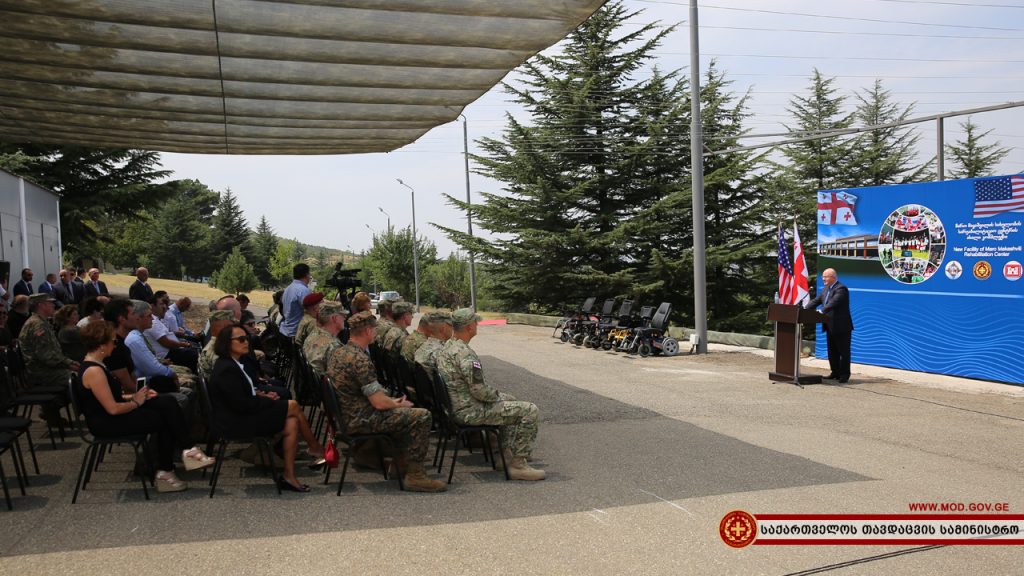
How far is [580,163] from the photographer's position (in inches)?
1219

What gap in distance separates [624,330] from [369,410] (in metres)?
11.3

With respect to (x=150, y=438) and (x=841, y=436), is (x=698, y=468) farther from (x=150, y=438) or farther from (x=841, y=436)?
(x=150, y=438)

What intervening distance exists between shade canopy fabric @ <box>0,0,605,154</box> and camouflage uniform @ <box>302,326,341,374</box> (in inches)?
111

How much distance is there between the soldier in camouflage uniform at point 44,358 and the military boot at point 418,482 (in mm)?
4015

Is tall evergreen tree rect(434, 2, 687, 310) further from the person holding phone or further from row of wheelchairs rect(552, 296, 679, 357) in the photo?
the person holding phone

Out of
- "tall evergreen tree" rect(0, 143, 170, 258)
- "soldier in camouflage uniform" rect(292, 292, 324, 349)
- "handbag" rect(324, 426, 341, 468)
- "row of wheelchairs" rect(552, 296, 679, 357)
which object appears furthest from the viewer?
"tall evergreen tree" rect(0, 143, 170, 258)

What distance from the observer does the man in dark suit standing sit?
38.3ft

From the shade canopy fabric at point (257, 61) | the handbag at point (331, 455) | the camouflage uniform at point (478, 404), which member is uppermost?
the shade canopy fabric at point (257, 61)

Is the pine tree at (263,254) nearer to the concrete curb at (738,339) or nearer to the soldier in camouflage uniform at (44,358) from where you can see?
the concrete curb at (738,339)

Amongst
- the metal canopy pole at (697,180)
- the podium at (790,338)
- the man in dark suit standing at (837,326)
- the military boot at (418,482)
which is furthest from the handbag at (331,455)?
the metal canopy pole at (697,180)

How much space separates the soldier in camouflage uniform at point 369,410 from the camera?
586 cm

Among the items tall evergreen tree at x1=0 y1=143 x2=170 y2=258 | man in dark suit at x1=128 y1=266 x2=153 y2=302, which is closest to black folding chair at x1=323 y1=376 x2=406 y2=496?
man in dark suit at x1=128 y1=266 x2=153 y2=302

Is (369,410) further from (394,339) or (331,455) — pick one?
(394,339)

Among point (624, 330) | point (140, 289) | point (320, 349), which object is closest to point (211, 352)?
point (320, 349)
